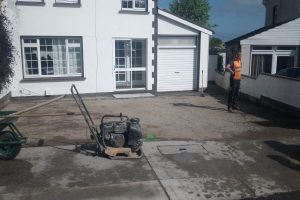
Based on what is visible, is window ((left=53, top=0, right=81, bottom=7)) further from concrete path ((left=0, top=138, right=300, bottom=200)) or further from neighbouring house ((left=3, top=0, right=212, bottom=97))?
concrete path ((left=0, top=138, right=300, bottom=200))

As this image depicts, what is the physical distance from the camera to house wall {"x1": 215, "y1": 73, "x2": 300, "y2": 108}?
12.0 metres

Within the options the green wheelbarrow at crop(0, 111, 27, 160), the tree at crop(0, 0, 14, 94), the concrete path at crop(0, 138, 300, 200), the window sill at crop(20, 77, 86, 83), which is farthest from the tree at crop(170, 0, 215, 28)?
the green wheelbarrow at crop(0, 111, 27, 160)

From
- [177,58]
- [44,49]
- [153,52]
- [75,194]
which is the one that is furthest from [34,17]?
[75,194]

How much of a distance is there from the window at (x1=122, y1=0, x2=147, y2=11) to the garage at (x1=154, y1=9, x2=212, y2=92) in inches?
37.2

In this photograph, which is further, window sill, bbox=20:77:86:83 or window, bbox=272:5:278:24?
window, bbox=272:5:278:24

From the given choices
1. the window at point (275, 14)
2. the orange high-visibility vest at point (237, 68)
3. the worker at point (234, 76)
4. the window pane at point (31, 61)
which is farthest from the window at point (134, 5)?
the window at point (275, 14)

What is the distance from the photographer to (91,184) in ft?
20.4

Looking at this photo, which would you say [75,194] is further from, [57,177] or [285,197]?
[285,197]

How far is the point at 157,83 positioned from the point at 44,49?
540 centimetres

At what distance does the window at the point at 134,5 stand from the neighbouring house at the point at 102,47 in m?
0.04

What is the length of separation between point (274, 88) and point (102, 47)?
7.44 meters

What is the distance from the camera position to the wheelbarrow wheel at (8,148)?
23.5 feet

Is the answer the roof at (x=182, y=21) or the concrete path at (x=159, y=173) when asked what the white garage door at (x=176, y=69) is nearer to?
the roof at (x=182, y=21)

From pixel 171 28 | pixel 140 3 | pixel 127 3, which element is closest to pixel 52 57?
pixel 127 3
